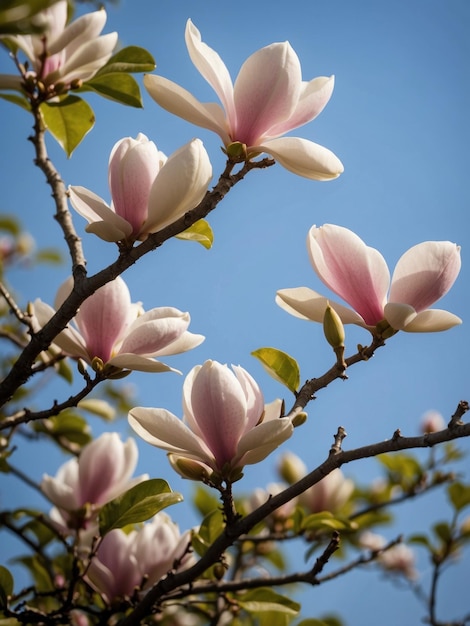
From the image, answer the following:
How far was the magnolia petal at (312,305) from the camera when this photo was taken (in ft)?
3.15

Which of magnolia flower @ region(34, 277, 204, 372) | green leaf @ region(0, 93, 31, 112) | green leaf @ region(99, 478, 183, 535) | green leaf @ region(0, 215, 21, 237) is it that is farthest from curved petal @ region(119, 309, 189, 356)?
green leaf @ region(0, 215, 21, 237)

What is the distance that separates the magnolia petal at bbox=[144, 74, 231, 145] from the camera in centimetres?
93

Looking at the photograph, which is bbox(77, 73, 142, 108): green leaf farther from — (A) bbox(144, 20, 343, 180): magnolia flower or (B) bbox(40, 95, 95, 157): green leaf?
(A) bbox(144, 20, 343, 180): magnolia flower

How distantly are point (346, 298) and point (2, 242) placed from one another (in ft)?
10.2

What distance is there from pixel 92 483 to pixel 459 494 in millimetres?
1347

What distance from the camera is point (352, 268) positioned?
3.18ft

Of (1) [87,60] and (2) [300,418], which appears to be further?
(1) [87,60]

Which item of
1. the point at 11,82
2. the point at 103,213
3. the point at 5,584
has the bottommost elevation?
the point at 5,584

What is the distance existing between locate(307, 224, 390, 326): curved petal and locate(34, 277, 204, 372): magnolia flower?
0.21 m

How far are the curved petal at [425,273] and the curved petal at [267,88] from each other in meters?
0.25

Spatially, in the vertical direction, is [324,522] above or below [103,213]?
below

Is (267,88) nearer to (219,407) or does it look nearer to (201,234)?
(201,234)

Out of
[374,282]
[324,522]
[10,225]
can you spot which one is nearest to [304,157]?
[374,282]

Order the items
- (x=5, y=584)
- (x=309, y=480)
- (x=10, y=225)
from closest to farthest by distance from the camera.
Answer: (x=309, y=480)
(x=5, y=584)
(x=10, y=225)
